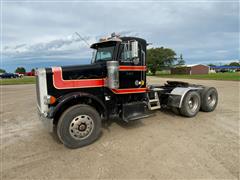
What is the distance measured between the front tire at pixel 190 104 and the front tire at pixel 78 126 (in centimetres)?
329

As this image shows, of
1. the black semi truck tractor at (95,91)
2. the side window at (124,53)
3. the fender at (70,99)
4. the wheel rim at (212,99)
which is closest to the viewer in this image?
the fender at (70,99)

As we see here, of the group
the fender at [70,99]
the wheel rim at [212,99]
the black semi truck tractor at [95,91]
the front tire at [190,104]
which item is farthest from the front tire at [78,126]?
the wheel rim at [212,99]

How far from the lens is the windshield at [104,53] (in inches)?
188

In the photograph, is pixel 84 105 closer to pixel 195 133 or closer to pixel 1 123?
pixel 195 133

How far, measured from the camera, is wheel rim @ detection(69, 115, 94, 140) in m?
4.00

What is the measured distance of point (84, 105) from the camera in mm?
4121

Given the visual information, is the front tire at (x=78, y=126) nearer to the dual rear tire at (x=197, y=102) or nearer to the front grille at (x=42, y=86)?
the front grille at (x=42, y=86)

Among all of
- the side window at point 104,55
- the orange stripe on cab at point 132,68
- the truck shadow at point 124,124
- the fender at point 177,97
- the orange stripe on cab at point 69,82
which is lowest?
the truck shadow at point 124,124

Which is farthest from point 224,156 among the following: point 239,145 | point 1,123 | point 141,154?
point 1,123

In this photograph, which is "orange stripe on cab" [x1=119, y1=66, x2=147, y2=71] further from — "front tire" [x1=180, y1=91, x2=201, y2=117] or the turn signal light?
"front tire" [x1=180, y1=91, x2=201, y2=117]

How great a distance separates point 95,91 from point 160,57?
171ft

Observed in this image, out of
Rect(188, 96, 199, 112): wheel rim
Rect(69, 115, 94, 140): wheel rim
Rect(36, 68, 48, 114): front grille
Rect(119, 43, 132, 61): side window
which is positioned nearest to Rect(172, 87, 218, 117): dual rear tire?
Rect(188, 96, 199, 112): wheel rim

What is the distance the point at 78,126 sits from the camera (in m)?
4.05

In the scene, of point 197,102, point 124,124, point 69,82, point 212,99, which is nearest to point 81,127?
point 69,82
